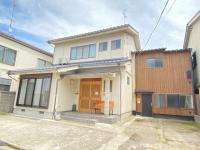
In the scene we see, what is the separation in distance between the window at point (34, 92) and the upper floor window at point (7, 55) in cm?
449

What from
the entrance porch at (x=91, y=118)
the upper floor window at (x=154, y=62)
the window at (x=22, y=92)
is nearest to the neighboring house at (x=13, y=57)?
the window at (x=22, y=92)

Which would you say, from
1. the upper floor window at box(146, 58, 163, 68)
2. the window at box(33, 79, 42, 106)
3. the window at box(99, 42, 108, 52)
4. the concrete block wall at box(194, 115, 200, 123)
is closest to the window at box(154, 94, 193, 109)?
the concrete block wall at box(194, 115, 200, 123)

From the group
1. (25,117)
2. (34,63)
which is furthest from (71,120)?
(34,63)

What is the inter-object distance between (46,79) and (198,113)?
39.1ft

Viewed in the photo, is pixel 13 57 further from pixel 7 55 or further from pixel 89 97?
pixel 89 97

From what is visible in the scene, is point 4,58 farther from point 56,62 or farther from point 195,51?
point 195,51

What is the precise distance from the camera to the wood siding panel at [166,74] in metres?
12.0

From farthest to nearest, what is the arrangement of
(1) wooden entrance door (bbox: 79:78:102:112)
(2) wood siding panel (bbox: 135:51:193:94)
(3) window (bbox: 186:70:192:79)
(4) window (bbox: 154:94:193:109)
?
(2) wood siding panel (bbox: 135:51:193:94), (3) window (bbox: 186:70:192:79), (4) window (bbox: 154:94:193:109), (1) wooden entrance door (bbox: 79:78:102:112)

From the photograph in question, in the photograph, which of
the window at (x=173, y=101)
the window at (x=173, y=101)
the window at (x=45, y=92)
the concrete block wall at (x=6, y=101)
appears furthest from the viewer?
the window at (x=173, y=101)

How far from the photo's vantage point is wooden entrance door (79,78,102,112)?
33.4ft

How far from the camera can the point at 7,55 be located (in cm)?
1388

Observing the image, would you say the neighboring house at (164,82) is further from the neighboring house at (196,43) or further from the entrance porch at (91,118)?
the entrance porch at (91,118)

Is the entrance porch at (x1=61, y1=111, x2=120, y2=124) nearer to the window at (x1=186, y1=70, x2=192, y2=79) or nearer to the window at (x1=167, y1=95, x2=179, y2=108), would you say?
the window at (x1=167, y1=95, x2=179, y2=108)

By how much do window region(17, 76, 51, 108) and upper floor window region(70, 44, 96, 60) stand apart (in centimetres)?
407
